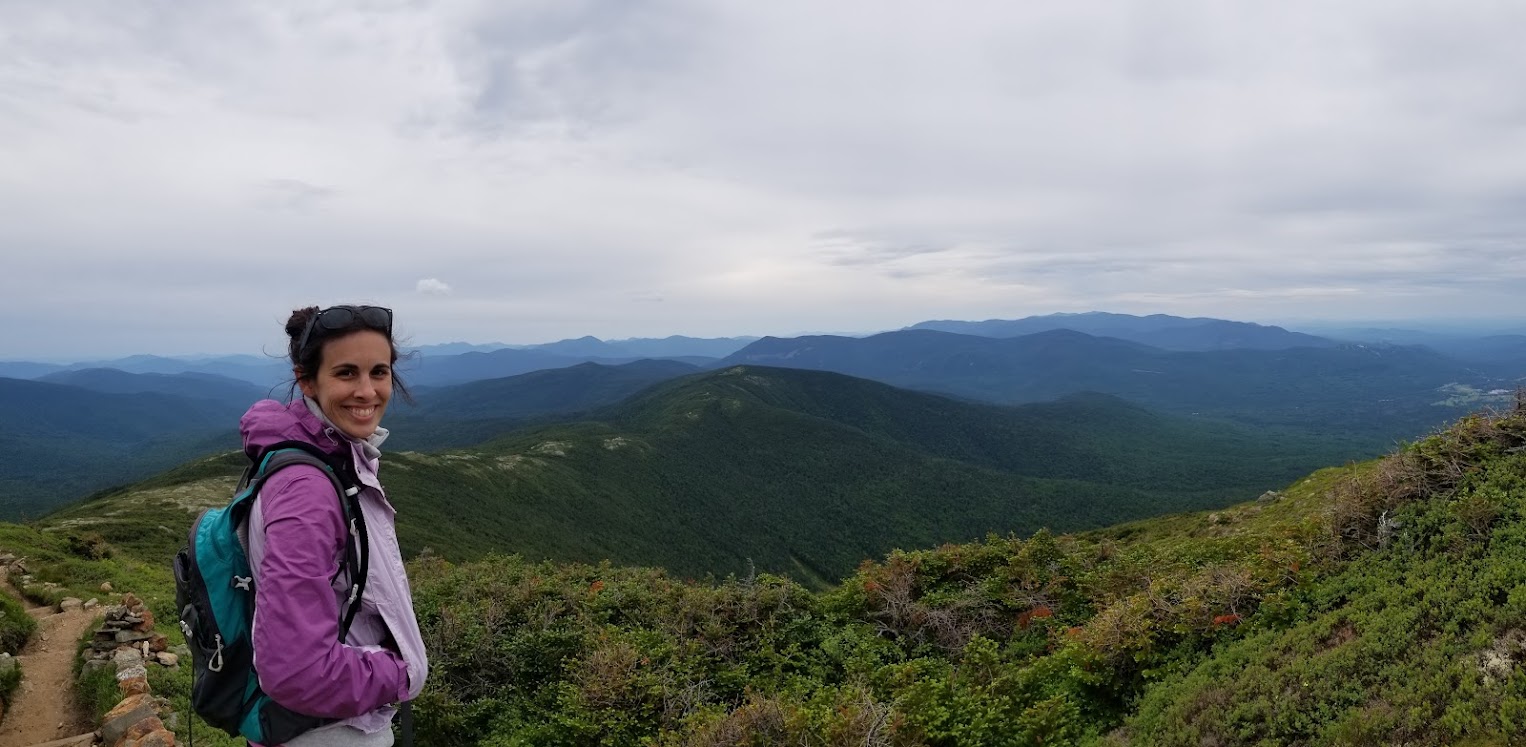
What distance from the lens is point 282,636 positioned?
98.1 inches

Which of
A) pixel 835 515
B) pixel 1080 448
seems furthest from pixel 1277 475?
pixel 835 515

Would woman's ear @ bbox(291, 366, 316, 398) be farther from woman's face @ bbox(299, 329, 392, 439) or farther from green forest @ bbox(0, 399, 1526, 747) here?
green forest @ bbox(0, 399, 1526, 747)

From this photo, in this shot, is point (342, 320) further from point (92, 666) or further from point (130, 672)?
point (92, 666)

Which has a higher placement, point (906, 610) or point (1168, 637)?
point (1168, 637)

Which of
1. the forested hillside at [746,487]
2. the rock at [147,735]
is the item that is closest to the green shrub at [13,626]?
the rock at [147,735]

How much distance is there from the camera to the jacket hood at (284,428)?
2.87 meters

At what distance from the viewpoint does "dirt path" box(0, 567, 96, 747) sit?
7020 mm

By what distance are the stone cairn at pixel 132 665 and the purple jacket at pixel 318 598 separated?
508cm

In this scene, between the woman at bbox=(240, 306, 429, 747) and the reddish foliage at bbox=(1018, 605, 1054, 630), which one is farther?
the reddish foliage at bbox=(1018, 605, 1054, 630)

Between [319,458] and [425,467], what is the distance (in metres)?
88.6

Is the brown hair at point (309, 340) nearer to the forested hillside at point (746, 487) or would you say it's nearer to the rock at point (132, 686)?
the rock at point (132, 686)

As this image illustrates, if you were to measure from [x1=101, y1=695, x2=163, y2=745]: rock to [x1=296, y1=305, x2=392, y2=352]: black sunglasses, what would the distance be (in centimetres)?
592

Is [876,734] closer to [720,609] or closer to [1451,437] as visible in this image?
[720,609]

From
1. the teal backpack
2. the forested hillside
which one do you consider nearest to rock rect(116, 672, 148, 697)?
the teal backpack
